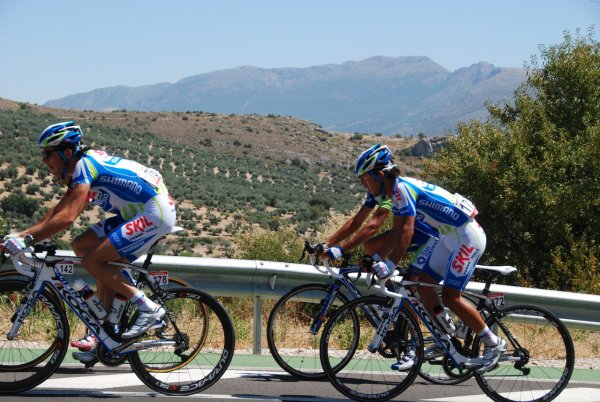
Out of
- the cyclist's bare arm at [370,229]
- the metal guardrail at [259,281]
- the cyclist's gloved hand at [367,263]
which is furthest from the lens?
the metal guardrail at [259,281]

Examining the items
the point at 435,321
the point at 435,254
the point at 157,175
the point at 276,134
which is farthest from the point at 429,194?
the point at 276,134

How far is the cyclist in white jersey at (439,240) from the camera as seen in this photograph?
664 centimetres

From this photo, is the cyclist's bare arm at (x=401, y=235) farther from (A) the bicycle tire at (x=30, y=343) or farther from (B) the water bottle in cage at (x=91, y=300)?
(A) the bicycle tire at (x=30, y=343)

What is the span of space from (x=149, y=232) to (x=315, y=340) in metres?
2.00

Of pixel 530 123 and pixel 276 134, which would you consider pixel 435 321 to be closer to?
pixel 530 123

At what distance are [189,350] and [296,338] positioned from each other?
1.11 metres

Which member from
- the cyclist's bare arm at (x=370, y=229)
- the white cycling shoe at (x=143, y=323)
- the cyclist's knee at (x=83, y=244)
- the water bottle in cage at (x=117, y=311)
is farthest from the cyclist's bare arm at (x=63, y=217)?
the cyclist's bare arm at (x=370, y=229)

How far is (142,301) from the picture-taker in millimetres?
6289

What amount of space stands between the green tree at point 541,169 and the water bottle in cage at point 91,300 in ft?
49.6

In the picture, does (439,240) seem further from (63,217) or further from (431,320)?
(63,217)

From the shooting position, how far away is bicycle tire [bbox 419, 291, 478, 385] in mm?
6887

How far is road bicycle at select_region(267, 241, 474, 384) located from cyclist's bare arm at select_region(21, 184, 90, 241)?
1.97 meters

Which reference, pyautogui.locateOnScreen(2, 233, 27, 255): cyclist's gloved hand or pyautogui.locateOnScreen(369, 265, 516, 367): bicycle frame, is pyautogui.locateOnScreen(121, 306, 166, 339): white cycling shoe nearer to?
pyautogui.locateOnScreen(2, 233, 27, 255): cyclist's gloved hand

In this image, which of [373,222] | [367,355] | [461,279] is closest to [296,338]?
[367,355]
